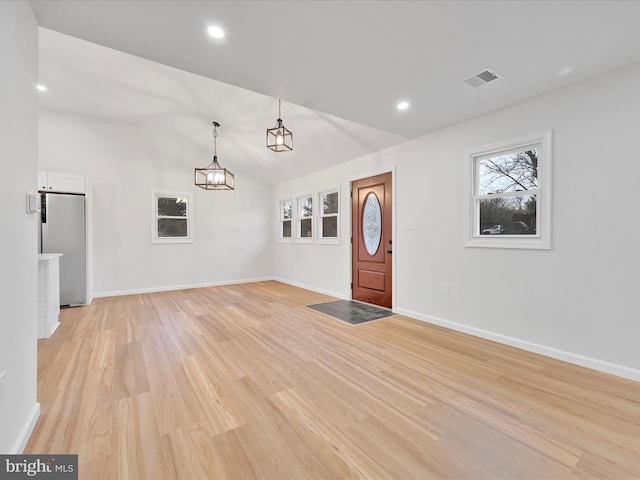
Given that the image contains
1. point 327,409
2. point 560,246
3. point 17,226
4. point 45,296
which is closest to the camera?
point 17,226

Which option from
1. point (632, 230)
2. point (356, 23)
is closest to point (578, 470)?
point (632, 230)

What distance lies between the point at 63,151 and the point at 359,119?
18.1 ft

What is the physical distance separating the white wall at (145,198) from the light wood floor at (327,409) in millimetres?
2754

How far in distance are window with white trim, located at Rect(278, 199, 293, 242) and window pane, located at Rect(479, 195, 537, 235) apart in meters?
4.59

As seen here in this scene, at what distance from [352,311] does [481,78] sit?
3320mm

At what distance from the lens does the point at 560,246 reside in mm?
2648

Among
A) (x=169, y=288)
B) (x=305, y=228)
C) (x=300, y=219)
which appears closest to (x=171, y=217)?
(x=169, y=288)

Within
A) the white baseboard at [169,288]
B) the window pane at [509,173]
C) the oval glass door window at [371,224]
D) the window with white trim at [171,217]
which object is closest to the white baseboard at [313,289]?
the white baseboard at [169,288]

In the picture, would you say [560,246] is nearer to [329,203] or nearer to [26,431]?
[329,203]

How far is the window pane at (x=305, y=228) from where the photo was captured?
256 inches

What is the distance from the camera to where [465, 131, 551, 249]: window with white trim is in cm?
276

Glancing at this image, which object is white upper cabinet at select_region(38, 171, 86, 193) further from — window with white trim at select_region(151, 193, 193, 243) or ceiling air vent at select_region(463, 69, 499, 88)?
ceiling air vent at select_region(463, 69, 499, 88)

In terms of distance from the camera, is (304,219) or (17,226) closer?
(17,226)

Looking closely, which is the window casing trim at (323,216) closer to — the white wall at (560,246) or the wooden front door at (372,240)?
the wooden front door at (372,240)
